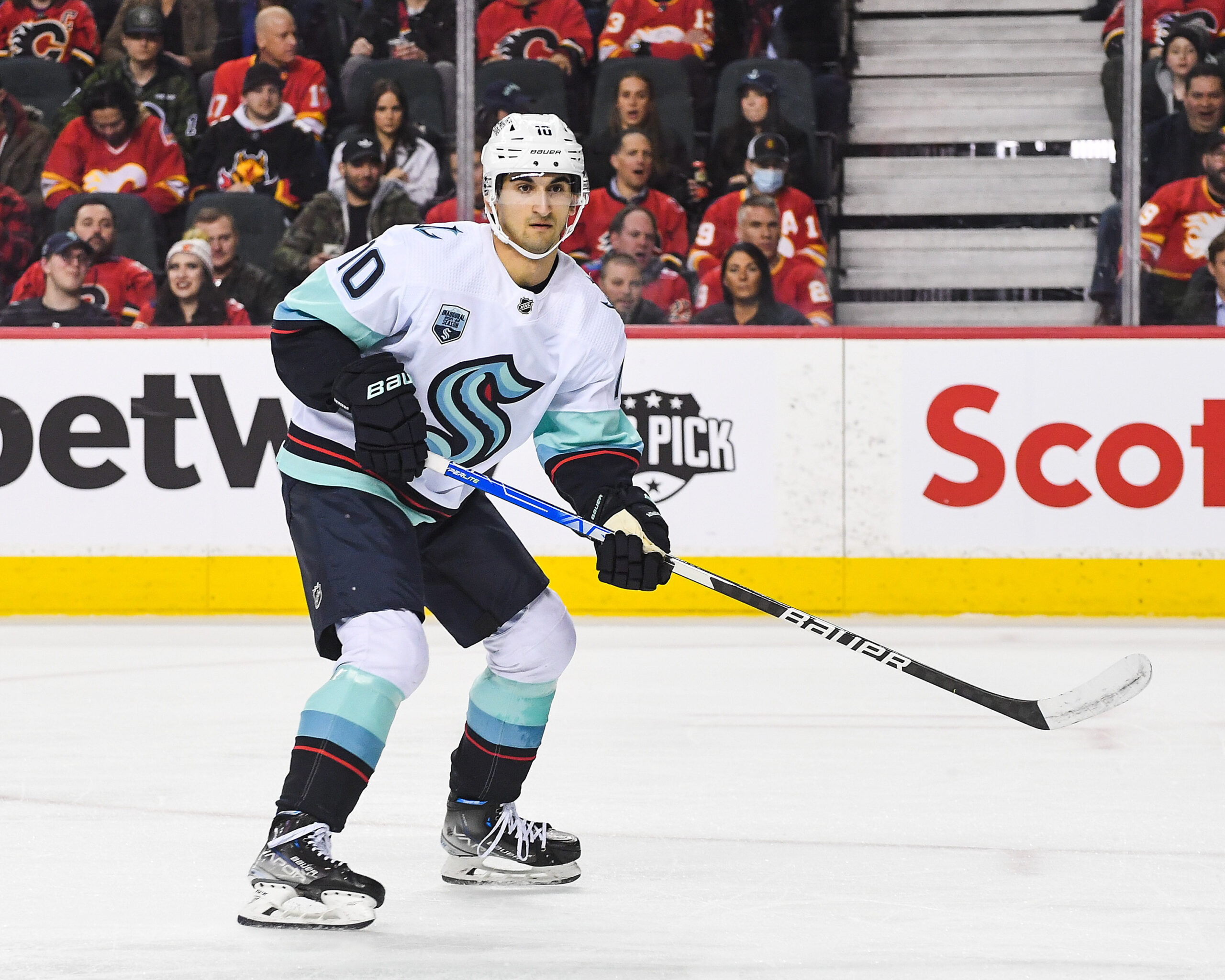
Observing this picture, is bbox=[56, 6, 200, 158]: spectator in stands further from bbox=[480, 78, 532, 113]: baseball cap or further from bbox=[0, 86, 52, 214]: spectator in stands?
bbox=[480, 78, 532, 113]: baseball cap

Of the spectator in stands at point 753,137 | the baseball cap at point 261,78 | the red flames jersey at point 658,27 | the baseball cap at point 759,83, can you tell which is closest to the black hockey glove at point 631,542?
the spectator in stands at point 753,137

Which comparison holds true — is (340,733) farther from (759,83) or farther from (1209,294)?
(759,83)

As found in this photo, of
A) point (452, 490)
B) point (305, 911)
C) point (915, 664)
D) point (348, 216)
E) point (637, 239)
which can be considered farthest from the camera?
point (348, 216)

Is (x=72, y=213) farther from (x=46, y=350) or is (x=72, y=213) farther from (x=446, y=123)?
(x=446, y=123)

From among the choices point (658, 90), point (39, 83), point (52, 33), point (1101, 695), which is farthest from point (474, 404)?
point (52, 33)

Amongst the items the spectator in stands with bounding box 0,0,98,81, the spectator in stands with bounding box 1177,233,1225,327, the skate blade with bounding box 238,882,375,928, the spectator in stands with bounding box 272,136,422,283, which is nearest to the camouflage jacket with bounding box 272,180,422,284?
the spectator in stands with bounding box 272,136,422,283

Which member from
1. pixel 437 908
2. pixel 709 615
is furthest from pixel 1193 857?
pixel 709 615

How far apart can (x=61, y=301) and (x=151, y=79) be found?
108cm

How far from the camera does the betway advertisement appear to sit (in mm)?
5402

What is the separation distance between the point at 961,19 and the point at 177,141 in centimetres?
305

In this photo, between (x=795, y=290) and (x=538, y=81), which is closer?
(x=795, y=290)

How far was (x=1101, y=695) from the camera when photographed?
2672mm

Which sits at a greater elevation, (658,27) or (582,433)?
(658,27)

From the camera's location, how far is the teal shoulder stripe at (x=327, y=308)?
2.34 meters
